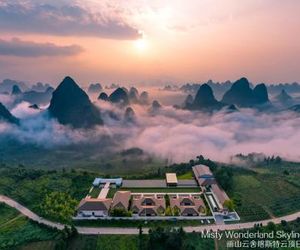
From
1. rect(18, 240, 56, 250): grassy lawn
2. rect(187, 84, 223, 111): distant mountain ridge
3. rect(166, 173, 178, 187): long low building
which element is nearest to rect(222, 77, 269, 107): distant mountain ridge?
rect(187, 84, 223, 111): distant mountain ridge

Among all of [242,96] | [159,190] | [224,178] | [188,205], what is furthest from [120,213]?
[242,96]

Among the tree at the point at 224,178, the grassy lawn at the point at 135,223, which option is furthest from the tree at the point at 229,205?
the tree at the point at 224,178

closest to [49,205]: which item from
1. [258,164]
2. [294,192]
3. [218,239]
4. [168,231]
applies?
[168,231]

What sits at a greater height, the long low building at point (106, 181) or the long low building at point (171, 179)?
the long low building at point (171, 179)

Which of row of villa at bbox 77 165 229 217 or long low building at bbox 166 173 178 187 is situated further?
long low building at bbox 166 173 178 187

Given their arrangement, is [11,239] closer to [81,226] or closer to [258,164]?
[81,226]

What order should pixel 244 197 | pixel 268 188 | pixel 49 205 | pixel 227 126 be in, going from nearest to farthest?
pixel 49 205 < pixel 244 197 < pixel 268 188 < pixel 227 126

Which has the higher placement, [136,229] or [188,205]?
[188,205]

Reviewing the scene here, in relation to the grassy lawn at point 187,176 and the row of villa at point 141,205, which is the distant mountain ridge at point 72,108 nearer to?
the grassy lawn at point 187,176

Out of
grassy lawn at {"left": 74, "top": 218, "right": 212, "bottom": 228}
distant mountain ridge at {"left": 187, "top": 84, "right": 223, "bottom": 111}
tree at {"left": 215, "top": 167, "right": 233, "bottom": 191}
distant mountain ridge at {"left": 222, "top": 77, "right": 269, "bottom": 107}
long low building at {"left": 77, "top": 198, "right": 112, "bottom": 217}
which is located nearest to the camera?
grassy lawn at {"left": 74, "top": 218, "right": 212, "bottom": 228}

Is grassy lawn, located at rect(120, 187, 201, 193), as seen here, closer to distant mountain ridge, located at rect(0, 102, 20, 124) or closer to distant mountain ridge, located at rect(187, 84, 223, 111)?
distant mountain ridge, located at rect(0, 102, 20, 124)

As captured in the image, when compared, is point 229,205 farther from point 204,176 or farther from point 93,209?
point 93,209
